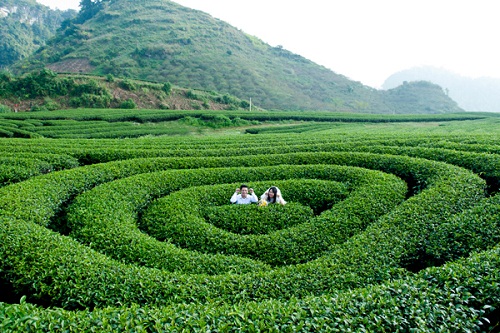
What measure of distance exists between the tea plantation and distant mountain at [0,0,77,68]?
9877 centimetres

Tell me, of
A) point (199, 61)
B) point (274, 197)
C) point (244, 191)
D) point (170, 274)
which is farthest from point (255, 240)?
point (199, 61)

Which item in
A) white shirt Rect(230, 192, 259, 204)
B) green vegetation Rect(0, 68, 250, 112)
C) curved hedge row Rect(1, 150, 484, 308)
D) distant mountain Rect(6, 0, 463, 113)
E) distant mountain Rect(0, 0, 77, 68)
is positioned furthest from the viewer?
distant mountain Rect(0, 0, 77, 68)

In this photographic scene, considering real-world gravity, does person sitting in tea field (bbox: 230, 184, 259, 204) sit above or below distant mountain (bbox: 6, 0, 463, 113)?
below

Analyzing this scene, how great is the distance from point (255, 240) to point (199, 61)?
273 ft

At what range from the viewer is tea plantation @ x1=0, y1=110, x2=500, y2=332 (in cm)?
558

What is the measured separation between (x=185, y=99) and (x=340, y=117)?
2290 cm

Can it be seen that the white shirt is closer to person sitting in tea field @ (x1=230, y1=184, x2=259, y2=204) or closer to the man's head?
person sitting in tea field @ (x1=230, y1=184, x2=259, y2=204)

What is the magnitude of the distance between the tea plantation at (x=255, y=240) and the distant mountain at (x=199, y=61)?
208 feet

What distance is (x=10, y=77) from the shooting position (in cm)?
4509

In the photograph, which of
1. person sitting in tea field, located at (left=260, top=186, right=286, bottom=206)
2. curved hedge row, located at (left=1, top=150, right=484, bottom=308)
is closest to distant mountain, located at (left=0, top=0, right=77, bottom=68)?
person sitting in tea field, located at (left=260, top=186, right=286, bottom=206)

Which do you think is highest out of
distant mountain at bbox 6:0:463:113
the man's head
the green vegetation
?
distant mountain at bbox 6:0:463:113

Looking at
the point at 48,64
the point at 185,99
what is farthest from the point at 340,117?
the point at 48,64

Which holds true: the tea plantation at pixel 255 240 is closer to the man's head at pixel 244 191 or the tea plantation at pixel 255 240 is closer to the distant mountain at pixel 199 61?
the man's head at pixel 244 191

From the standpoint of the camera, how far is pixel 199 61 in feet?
286
